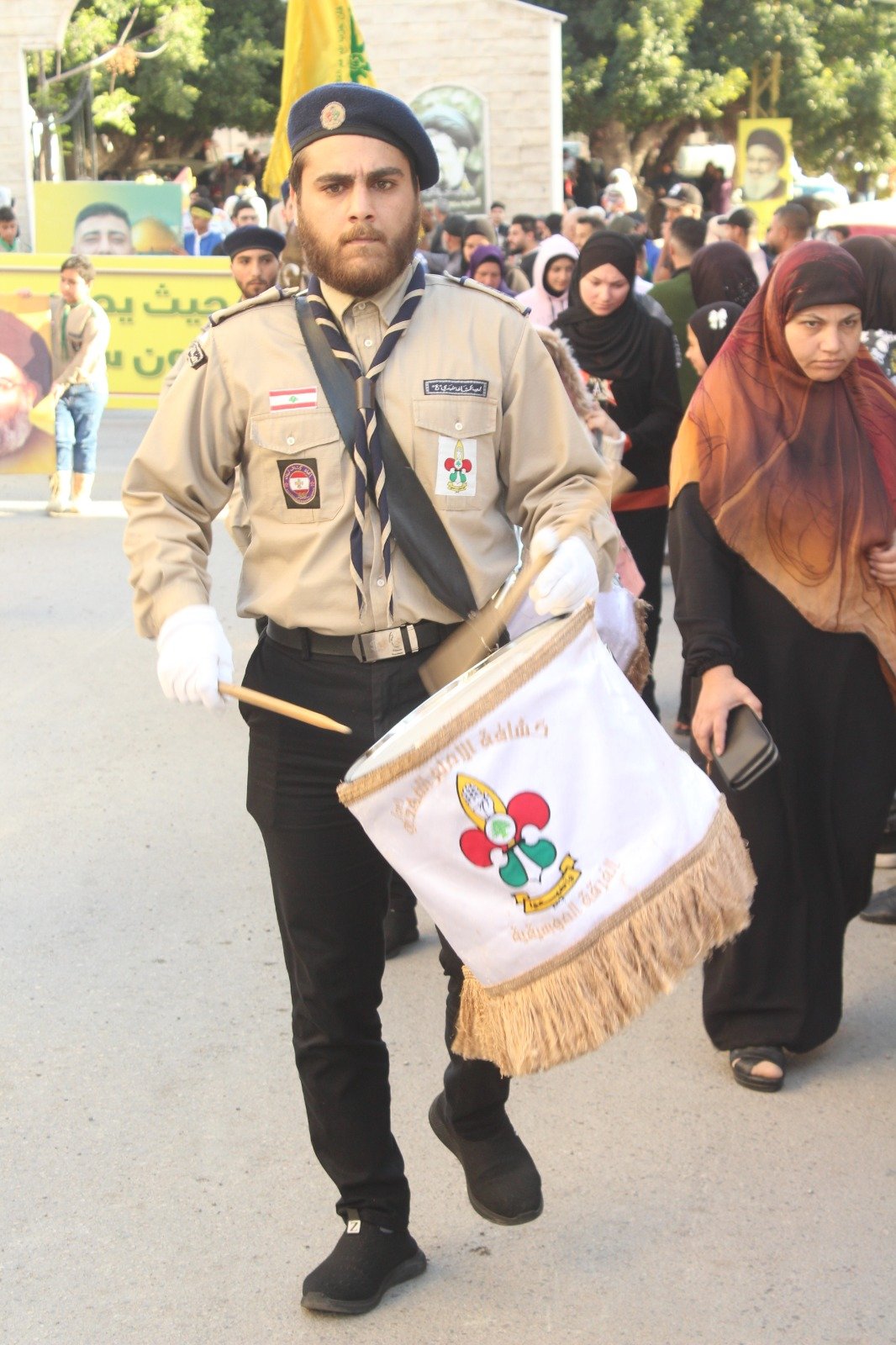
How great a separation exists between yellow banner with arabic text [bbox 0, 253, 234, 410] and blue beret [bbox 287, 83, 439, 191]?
1242cm

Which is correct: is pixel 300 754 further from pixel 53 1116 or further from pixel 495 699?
pixel 53 1116

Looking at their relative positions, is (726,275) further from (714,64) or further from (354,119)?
(714,64)

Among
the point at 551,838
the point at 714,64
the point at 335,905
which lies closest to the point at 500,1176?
the point at 335,905

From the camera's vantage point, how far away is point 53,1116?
3.93m

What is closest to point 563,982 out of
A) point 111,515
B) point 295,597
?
point 295,597

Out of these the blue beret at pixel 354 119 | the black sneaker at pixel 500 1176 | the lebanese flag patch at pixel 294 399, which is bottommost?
the black sneaker at pixel 500 1176

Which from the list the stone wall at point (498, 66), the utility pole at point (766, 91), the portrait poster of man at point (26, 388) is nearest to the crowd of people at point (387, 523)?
the portrait poster of man at point (26, 388)

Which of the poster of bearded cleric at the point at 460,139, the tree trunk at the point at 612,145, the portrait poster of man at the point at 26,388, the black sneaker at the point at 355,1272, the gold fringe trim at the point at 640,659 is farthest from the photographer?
the tree trunk at the point at 612,145

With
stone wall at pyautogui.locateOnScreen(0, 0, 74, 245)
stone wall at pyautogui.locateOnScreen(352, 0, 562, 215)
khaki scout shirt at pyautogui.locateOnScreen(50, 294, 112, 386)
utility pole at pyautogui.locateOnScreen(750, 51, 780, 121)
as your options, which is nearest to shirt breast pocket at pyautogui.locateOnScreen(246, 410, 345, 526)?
khaki scout shirt at pyautogui.locateOnScreen(50, 294, 112, 386)

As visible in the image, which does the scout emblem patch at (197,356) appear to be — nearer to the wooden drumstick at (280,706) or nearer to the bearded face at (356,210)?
the bearded face at (356,210)

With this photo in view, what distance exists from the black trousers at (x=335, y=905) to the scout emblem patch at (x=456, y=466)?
296mm

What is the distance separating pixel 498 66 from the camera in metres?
32.2

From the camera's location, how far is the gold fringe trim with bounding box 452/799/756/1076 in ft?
8.87

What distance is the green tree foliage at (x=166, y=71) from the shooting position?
33.0 m
